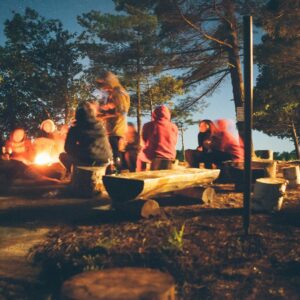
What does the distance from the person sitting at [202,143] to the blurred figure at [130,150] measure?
4.86 ft

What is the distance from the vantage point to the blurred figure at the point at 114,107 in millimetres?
8961

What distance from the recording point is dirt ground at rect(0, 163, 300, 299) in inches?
143

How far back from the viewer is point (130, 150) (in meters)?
9.70

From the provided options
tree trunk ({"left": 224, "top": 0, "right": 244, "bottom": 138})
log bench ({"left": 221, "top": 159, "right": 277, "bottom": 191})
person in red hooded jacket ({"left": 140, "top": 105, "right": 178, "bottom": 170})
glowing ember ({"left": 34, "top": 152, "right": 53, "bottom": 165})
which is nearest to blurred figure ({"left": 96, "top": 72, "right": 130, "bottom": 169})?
person in red hooded jacket ({"left": 140, "top": 105, "right": 178, "bottom": 170})

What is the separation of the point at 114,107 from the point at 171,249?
5553 millimetres

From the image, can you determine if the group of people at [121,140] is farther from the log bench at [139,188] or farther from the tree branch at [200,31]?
the tree branch at [200,31]

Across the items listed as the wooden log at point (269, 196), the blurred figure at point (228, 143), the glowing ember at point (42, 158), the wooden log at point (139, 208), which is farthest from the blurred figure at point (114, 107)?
the wooden log at point (269, 196)

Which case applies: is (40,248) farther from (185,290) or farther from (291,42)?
(291,42)

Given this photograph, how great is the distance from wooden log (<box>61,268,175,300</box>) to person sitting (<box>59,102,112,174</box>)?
15.6ft

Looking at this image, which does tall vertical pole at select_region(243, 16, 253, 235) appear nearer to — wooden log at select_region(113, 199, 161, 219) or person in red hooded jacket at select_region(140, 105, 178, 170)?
wooden log at select_region(113, 199, 161, 219)

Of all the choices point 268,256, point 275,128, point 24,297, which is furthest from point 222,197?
point 275,128

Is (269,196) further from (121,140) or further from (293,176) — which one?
(121,140)

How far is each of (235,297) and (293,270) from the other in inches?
32.8

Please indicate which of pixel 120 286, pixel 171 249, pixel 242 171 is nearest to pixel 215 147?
pixel 242 171
